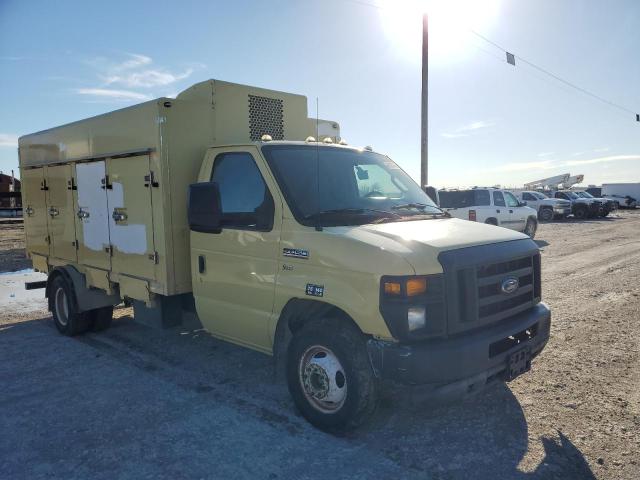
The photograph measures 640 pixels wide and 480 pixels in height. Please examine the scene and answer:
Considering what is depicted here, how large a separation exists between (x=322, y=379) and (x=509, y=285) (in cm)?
162

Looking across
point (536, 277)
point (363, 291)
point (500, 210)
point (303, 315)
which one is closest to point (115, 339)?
point (303, 315)

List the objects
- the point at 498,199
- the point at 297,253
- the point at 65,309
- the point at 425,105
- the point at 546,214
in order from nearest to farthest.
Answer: the point at 297,253
the point at 65,309
the point at 425,105
the point at 498,199
the point at 546,214

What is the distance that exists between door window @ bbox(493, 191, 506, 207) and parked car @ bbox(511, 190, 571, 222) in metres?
12.2

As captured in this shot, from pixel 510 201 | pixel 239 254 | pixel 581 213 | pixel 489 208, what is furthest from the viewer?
pixel 581 213

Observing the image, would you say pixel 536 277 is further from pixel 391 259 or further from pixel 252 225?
pixel 252 225

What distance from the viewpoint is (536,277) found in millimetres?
4242

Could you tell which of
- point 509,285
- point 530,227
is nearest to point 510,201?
point 530,227

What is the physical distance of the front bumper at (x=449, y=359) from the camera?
3.33 m

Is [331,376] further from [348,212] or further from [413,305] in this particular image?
[348,212]

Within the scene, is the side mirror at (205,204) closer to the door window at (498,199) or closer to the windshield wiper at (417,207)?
the windshield wiper at (417,207)

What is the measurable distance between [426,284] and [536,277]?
138cm

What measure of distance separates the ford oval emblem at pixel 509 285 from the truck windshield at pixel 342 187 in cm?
98

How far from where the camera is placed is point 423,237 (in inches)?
146

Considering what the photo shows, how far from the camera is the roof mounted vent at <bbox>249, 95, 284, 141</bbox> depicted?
5.65 meters
